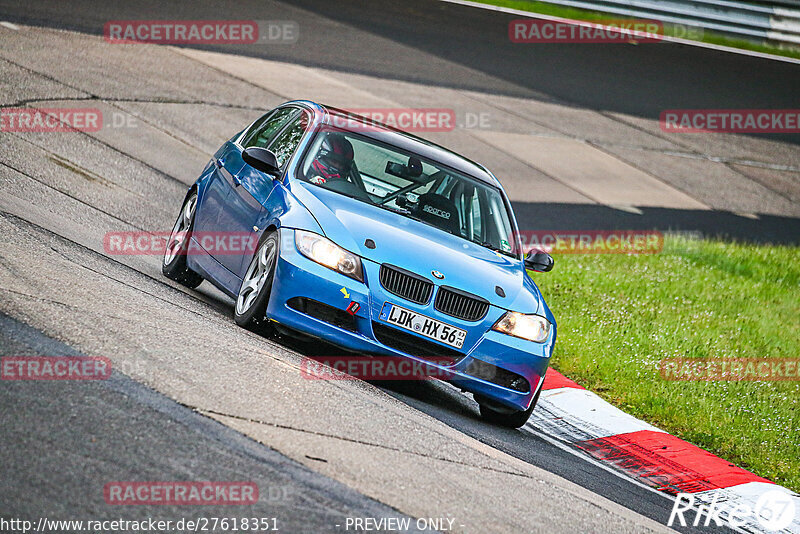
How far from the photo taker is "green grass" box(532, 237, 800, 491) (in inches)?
340

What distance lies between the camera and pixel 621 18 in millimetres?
26312

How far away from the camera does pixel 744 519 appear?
687 cm

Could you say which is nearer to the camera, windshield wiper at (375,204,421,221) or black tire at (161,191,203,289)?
windshield wiper at (375,204,421,221)

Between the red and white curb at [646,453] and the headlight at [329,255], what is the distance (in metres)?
2.14

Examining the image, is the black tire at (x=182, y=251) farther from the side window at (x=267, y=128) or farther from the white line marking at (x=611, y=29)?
the white line marking at (x=611, y=29)

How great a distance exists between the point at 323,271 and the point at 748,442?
3.88 m

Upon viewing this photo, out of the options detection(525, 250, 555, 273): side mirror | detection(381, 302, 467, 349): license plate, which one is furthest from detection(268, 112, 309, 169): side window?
detection(525, 250, 555, 273): side mirror

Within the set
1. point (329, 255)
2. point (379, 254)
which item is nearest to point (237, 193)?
point (329, 255)

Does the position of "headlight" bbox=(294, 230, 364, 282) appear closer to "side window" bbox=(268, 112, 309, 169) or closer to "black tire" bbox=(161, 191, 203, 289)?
"side window" bbox=(268, 112, 309, 169)

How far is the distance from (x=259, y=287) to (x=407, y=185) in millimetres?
1650

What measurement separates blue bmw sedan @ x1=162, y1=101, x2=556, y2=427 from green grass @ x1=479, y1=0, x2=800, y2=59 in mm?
18697

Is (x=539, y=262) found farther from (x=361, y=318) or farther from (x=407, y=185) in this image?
(x=361, y=318)

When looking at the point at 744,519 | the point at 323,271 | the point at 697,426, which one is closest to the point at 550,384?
the point at 697,426

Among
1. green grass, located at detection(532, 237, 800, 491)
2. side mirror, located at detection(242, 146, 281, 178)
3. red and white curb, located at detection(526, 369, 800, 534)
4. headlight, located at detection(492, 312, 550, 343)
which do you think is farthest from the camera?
green grass, located at detection(532, 237, 800, 491)
